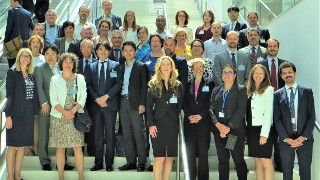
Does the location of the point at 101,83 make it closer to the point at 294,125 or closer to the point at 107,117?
the point at 107,117

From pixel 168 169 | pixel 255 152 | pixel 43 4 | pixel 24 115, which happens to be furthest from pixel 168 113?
pixel 43 4

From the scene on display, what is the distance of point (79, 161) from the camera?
703 centimetres

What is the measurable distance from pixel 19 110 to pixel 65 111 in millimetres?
559

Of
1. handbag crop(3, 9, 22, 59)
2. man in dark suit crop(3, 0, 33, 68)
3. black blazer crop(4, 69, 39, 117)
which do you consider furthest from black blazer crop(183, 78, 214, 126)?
man in dark suit crop(3, 0, 33, 68)

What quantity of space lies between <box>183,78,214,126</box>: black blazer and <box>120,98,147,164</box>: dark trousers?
0.62 metres

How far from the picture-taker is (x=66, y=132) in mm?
7004

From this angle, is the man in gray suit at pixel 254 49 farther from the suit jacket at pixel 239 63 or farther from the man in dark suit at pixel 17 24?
the man in dark suit at pixel 17 24

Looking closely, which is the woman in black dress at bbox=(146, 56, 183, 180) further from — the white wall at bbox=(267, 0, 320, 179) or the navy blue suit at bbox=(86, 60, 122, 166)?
the white wall at bbox=(267, 0, 320, 179)

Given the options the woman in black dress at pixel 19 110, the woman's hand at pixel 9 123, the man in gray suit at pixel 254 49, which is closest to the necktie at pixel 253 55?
the man in gray suit at pixel 254 49

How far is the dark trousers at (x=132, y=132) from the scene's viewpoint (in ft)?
23.9

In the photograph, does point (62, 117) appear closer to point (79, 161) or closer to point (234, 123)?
point (79, 161)

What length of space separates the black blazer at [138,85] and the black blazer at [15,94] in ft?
4.25

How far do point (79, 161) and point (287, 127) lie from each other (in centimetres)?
249

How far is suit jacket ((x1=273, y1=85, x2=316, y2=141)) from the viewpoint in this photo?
674 cm
